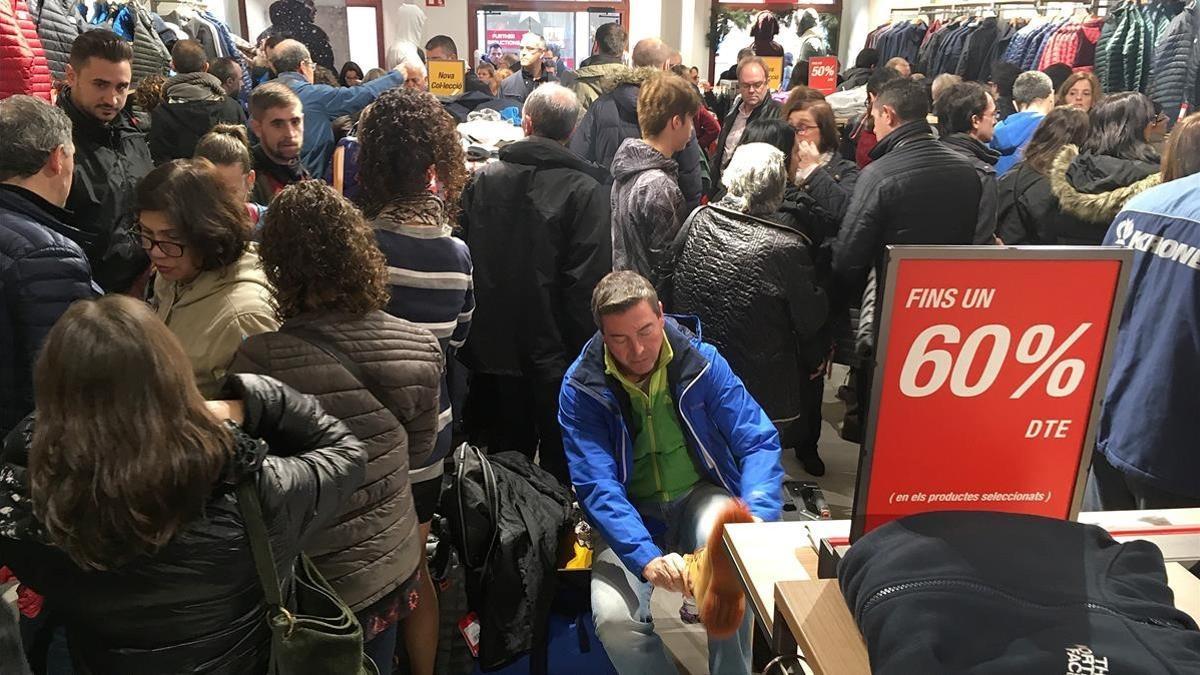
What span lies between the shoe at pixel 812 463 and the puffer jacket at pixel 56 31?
3.71m

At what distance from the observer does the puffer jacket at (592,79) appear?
4379 mm

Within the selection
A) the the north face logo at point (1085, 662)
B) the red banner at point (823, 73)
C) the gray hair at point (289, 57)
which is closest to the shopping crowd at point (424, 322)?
the the north face logo at point (1085, 662)

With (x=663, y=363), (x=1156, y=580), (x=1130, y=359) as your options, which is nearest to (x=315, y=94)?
(x=663, y=363)

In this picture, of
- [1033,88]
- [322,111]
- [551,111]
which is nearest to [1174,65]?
[1033,88]

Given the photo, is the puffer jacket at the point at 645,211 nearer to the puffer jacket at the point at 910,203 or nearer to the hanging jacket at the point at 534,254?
the hanging jacket at the point at 534,254

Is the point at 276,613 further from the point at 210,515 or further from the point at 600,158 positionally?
the point at 600,158

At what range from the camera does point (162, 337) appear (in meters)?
1.36

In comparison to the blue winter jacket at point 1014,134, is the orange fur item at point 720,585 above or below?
below

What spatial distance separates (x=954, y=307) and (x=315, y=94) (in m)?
3.92

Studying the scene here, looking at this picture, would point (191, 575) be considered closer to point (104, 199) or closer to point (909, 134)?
point (104, 199)

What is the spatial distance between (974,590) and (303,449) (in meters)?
1.17

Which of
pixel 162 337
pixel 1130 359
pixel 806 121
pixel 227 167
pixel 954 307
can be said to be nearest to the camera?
pixel 954 307

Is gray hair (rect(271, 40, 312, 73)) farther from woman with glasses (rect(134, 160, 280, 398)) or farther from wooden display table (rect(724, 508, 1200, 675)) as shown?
wooden display table (rect(724, 508, 1200, 675))

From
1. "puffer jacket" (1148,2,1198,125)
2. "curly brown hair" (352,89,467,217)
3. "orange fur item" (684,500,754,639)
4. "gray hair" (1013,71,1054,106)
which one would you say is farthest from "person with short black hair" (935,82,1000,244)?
"puffer jacket" (1148,2,1198,125)
